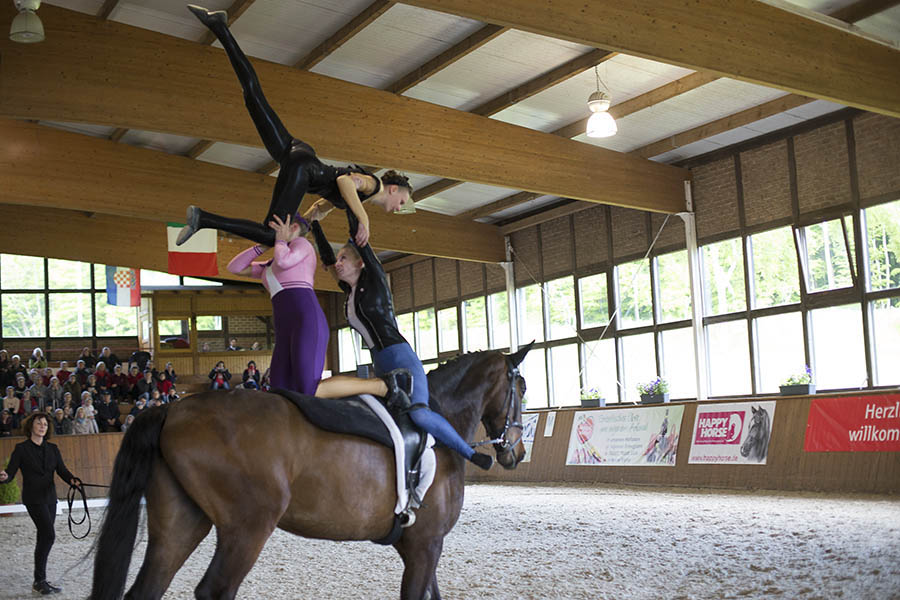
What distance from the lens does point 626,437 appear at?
40.5 ft

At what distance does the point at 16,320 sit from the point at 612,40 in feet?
73.7

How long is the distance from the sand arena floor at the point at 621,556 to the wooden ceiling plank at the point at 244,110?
4469mm

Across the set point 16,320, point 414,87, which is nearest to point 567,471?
point 414,87

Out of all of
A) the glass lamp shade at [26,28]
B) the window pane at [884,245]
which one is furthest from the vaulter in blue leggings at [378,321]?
the window pane at [884,245]

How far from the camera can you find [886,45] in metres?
9.44

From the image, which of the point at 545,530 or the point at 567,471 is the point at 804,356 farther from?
the point at 545,530

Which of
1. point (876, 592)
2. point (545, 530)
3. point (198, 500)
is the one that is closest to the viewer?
point (198, 500)

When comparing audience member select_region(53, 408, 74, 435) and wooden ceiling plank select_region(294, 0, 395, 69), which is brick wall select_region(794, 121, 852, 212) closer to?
wooden ceiling plank select_region(294, 0, 395, 69)

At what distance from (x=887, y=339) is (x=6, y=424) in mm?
14160

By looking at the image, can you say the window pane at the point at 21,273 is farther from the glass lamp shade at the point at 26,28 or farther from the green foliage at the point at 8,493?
the glass lamp shade at the point at 26,28

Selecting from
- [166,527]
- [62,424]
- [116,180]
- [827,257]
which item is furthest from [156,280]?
[166,527]

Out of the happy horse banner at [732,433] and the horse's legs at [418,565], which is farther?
the happy horse banner at [732,433]

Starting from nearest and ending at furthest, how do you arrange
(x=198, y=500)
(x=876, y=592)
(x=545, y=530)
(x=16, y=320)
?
(x=198, y=500) → (x=876, y=592) → (x=545, y=530) → (x=16, y=320)

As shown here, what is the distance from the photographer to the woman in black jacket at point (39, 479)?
6332 mm
